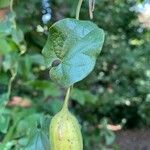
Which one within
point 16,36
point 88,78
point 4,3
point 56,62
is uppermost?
point 56,62

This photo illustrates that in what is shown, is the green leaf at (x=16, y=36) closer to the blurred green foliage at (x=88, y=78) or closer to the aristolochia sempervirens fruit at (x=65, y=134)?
the blurred green foliage at (x=88, y=78)

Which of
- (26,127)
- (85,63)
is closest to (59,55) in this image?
(85,63)

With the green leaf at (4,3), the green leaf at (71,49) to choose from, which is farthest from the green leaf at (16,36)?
the green leaf at (71,49)

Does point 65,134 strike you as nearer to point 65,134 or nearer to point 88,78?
point 65,134

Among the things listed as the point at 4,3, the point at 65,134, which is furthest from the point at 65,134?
the point at 4,3

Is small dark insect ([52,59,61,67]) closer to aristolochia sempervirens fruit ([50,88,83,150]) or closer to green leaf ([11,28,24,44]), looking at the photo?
aristolochia sempervirens fruit ([50,88,83,150])

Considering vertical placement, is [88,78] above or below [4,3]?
below

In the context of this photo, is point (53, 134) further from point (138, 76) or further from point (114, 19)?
point (138, 76)

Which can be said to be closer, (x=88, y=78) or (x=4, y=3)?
(x=4, y=3)
